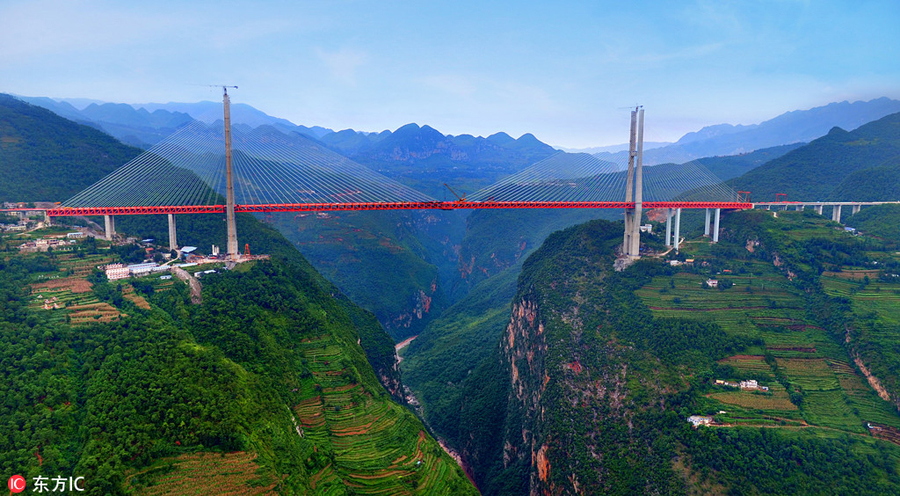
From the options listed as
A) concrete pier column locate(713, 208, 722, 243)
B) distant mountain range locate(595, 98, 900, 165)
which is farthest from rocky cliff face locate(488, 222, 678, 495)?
distant mountain range locate(595, 98, 900, 165)

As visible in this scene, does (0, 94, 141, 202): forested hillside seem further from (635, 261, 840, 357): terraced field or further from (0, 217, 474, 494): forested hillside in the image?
(635, 261, 840, 357): terraced field

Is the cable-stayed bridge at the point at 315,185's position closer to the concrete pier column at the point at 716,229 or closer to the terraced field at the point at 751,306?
the concrete pier column at the point at 716,229

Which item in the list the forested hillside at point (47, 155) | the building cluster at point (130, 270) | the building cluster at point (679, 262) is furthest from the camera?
the forested hillside at point (47, 155)

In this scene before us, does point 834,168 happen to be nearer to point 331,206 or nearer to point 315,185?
point 315,185

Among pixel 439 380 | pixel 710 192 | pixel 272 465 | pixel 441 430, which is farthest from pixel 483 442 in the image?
pixel 710 192

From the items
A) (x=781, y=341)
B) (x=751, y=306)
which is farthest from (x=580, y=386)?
(x=751, y=306)

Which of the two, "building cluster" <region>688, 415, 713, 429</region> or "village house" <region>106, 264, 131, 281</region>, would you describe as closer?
"building cluster" <region>688, 415, 713, 429</region>

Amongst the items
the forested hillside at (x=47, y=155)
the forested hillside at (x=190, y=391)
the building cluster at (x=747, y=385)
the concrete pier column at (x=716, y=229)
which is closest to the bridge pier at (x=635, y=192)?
the concrete pier column at (x=716, y=229)
